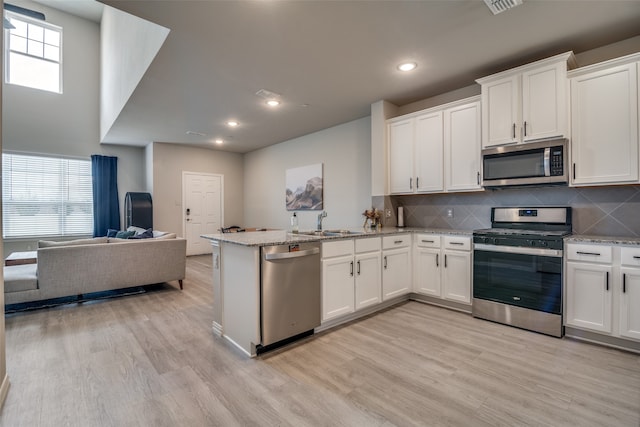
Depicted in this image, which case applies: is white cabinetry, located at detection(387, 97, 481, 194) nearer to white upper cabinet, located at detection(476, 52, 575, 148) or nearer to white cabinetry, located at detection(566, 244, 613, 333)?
white upper cabinet, located at detection(476, 52, 575, 148)

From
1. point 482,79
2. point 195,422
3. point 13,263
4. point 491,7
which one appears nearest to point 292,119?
point 482,79

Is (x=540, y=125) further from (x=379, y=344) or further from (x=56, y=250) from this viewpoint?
A: (x=56, y=250)

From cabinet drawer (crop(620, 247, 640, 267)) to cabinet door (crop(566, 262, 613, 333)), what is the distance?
114 millimetres

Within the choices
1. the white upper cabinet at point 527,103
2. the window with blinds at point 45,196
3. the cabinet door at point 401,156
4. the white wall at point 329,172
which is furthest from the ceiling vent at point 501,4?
the window with blinds at point 45,196

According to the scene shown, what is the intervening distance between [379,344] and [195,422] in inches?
59.5

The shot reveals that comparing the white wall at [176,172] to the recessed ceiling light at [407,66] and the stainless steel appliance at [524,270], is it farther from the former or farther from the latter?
the stainless steel appliance at [524,270]

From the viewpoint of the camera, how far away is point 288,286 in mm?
2541

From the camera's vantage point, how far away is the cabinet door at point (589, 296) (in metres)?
2.46

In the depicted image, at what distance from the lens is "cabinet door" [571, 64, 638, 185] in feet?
8.23

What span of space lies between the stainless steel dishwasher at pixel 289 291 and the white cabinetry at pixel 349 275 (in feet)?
0.39

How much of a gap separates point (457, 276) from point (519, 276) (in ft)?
2.02

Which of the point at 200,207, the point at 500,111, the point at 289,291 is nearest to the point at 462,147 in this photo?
the point at 500,111

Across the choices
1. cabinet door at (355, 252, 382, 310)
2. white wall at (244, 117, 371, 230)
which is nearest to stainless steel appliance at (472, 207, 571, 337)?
cabinet door at (355, 252, 382, 310)

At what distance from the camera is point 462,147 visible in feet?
11.6
